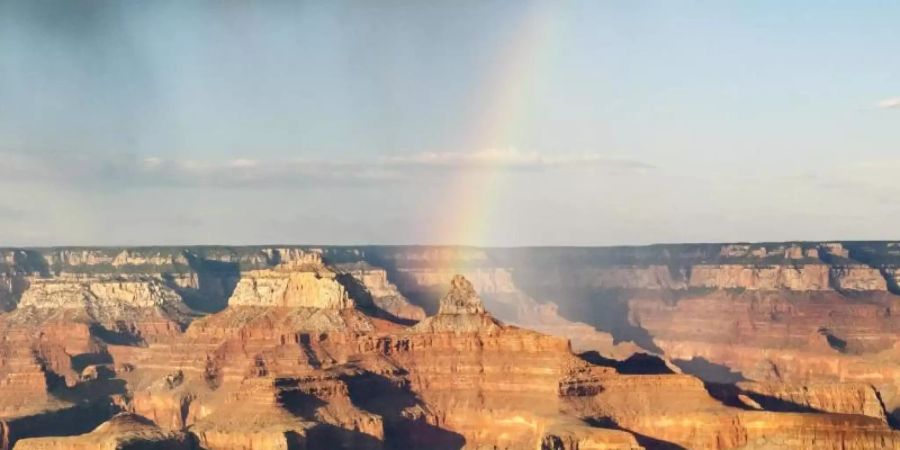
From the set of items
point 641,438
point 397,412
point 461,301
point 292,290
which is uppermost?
point 292,290

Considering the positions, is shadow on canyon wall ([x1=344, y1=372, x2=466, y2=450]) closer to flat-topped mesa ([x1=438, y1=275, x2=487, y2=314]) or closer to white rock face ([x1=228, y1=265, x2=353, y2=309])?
flat-topped mesa ([x1=438, y1=275, x2=487, y2=314])

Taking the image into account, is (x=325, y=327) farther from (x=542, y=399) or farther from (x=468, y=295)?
(x=542, y=399)

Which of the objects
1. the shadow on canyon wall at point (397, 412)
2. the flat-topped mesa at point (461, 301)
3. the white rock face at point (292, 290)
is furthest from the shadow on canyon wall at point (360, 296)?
the shadow on canyon wall at point (397, 412)

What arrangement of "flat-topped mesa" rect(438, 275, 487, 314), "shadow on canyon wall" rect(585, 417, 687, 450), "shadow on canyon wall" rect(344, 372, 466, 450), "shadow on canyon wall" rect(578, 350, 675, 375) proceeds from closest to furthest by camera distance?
"shadow on canyon wall" rect(585, 417, 687, 450)
"shadow on canyon wall" rect(344, 372, 466, 450)
"shadow on canyon wall" rect(578, 350, 675, 375)
"flat-topped mesa" rect(438, 275, 487, 314)

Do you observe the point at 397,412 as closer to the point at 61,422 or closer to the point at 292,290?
the point at 61,422

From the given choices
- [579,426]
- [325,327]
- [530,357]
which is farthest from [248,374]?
[579,426]

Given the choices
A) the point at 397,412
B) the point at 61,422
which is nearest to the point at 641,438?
the point at 397,412

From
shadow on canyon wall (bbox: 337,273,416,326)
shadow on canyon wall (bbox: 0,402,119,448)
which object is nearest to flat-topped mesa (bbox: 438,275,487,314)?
shadow on canyon wall (bbox: 337,273,416,326)

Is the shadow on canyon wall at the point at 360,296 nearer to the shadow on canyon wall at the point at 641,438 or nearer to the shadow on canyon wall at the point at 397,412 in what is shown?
the shadow on canyon wall at the point at 397,412
